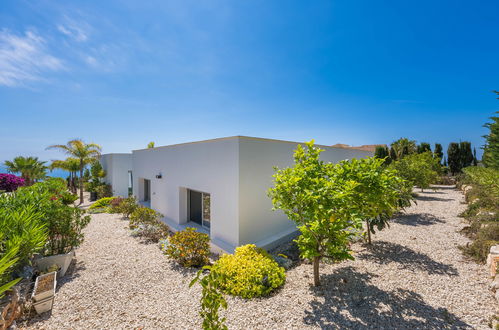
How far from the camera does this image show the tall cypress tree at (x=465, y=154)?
27.3 m

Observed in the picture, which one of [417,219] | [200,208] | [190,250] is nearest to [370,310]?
[190,250]

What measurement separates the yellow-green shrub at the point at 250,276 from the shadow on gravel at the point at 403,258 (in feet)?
10.1

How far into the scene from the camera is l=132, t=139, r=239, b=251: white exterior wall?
712cm

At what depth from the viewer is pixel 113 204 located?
1379cm

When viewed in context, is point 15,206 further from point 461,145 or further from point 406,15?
point 461,145

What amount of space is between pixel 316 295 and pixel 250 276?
5.02 ft

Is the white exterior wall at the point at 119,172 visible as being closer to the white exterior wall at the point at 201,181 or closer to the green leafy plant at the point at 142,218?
the white exterior wall at the point at 201,181

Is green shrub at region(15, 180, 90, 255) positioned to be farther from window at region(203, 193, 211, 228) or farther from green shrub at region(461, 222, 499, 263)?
green shrub at region(461, 222, 499, 263)

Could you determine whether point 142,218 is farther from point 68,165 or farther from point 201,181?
point 68,165

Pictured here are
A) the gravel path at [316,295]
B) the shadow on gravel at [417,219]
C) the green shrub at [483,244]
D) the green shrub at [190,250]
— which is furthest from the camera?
the shadow on gravel at [417,219]

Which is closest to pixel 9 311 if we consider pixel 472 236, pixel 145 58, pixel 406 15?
pixel 145 58

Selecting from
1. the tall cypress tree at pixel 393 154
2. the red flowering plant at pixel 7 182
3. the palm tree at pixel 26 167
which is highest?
the tall cypress tree at pixel 393 154

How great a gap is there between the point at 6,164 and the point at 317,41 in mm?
28093

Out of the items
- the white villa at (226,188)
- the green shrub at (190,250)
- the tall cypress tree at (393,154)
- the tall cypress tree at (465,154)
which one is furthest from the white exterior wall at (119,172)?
the tall cypress tree at (465,154)
